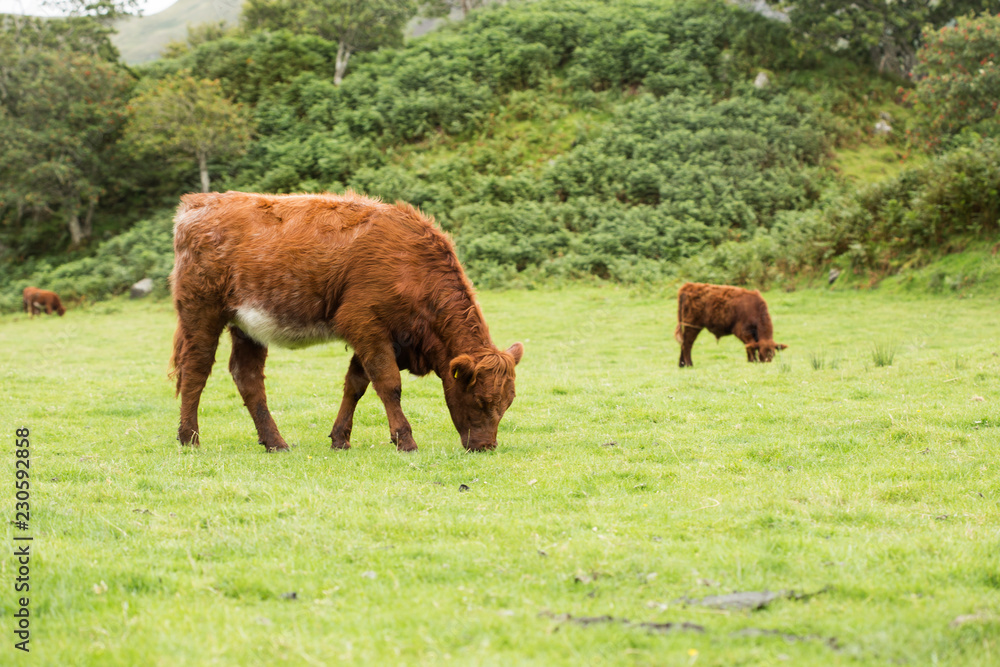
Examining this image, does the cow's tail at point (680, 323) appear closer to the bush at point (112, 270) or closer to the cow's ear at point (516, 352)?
the cow's ear at point (516, 352)

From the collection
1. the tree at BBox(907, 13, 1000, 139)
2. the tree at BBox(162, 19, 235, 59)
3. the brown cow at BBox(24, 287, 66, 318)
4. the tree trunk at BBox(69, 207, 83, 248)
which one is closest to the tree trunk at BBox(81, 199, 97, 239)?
the tree trunk at BBox(69, 207, 83, 248)

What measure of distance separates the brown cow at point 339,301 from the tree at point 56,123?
32.7 meters

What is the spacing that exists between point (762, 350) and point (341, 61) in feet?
116

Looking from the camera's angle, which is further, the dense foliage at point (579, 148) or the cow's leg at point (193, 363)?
the dense foliage at point (579, 148)

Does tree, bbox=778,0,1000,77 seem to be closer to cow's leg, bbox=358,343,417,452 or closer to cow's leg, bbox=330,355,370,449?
cow's leg, bbox=330,355,370,449

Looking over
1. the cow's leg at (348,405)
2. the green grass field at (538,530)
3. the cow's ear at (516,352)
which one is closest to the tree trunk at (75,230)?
the green grass field at (538,530)

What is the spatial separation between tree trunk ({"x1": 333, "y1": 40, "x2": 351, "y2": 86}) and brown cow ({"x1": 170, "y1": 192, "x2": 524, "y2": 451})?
122 ft

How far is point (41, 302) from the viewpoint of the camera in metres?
31.3

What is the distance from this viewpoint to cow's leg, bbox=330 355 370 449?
8.51 meters

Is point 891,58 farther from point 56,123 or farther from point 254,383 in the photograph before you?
point 254,383

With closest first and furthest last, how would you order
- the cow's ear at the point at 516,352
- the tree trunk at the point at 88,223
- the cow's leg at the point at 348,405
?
the cow's leg at the point at 348,405 → the cow's ear at the point at 516,352 → the tree trunk at the point at 88,223

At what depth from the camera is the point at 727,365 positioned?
1527 centimetres

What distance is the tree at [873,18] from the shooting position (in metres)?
37.3

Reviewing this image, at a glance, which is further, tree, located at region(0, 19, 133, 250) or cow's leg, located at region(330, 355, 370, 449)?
tree, located at region(0, 19, 133, 250)
